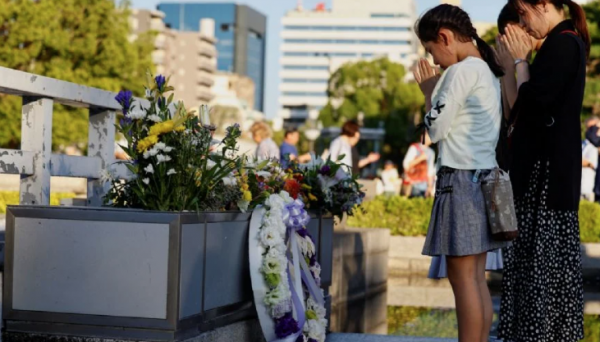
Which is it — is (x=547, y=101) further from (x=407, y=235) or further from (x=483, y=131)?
(x=407, y=235)

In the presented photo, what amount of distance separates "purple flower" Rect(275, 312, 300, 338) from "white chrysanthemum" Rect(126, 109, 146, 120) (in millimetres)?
1283

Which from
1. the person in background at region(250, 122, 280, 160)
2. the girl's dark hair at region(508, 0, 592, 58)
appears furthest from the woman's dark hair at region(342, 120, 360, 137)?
the girl's dark hair at region(508, 0, 592, 58)

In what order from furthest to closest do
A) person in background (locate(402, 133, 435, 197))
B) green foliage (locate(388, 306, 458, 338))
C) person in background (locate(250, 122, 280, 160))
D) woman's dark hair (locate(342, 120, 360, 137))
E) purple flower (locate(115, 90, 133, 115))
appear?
1. person in background (locate(402, 133, 435, 197))
2. woman's dark hair (locate(342, 120, 360, 137))
3. person in background (locate(250, 122, 280, 160))
4. green foliage (locate(388, 306, 458, 338))
5. purple flower (locate(115, 90, 133, 115))

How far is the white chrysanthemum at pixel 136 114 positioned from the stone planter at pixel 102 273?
20.9 inches

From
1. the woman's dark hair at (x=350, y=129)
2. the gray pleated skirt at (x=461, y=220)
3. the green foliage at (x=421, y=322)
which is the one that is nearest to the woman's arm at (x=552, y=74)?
the gray pleated skirt at (x=461, y=220)

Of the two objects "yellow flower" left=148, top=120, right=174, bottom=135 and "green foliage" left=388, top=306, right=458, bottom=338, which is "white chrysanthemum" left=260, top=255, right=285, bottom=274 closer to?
"yellow flower" left=148, top=120, right=174, bottom=135

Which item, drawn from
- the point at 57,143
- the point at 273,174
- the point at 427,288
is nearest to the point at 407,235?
the point at 427,288

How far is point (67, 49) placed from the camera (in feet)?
149

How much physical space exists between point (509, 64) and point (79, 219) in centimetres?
215

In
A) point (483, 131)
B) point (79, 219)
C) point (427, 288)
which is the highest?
point (483, 131)

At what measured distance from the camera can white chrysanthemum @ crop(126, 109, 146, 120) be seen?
5.61m

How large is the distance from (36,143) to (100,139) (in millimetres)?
972

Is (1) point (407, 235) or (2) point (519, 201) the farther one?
(1) point (407, 235)

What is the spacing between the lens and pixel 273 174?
279 inches
